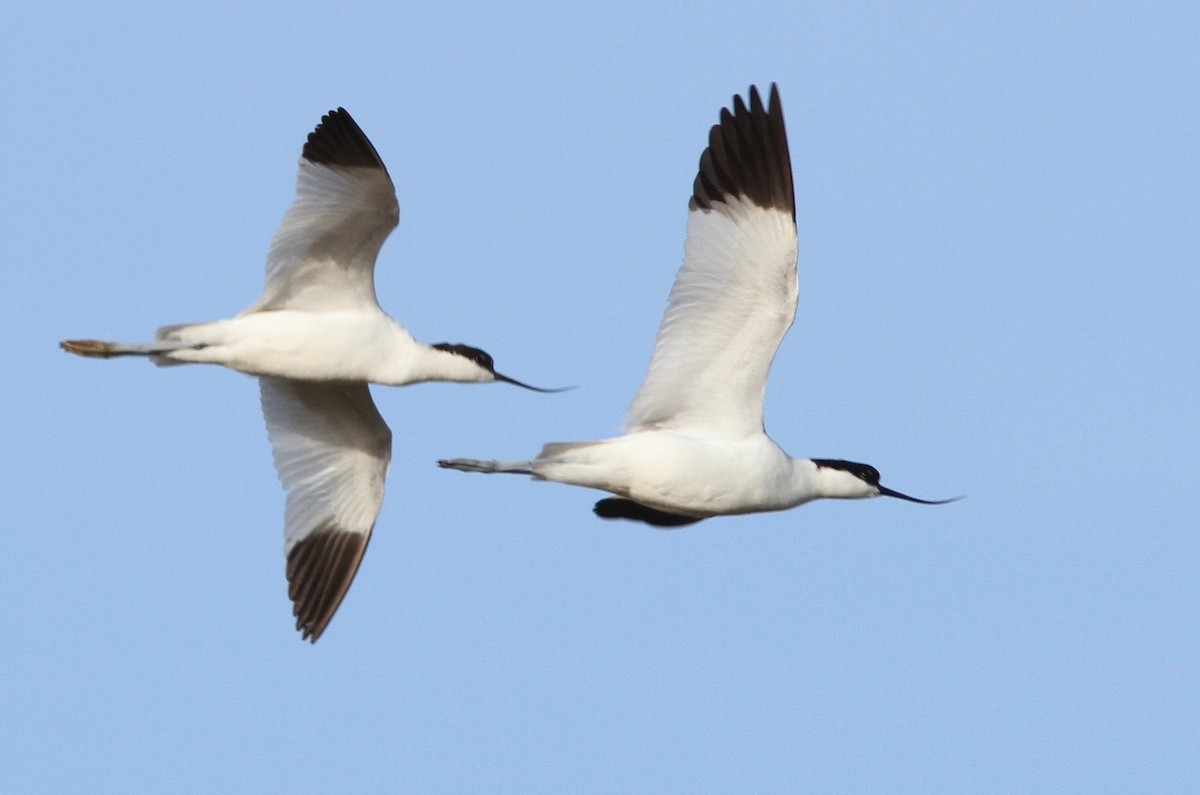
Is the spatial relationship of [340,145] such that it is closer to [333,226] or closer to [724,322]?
[333,226]

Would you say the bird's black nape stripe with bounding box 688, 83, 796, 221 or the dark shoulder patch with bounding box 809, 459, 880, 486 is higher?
the bird's black nape stripe with bounding box 688, 83, 796, 221

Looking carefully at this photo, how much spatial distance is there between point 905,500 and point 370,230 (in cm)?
400

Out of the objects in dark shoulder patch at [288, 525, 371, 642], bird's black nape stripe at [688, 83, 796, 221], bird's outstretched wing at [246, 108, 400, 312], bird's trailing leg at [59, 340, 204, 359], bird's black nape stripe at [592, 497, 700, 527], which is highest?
bird's black nape stripe at [688, 83, 796, 221]

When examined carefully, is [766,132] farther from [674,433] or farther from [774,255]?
[674,433]

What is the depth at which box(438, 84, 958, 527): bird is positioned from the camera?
13289 millimetres

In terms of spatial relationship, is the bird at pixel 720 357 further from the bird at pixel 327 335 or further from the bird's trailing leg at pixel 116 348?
the bird's trailing leg at pixel 116 348

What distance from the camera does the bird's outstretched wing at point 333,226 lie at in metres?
13.7

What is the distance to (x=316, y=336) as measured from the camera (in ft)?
45.7

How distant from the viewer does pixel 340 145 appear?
13703mm

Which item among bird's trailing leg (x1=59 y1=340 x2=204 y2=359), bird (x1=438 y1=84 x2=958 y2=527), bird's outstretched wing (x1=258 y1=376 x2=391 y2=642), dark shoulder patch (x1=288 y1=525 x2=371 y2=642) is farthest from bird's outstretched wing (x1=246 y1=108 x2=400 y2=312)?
dark shoulder patch (x1=288 y1=525 x2=371 y2=642)

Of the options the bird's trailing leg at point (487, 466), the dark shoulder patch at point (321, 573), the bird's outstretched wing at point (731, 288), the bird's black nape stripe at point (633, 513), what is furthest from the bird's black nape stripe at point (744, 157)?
the dark shoulder patch at point (321, 573)

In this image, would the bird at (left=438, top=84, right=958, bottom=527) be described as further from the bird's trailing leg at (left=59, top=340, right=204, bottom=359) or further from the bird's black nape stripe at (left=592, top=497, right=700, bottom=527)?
the bird's trailing leg at (left=59, top=340, right=204, bottom=359)

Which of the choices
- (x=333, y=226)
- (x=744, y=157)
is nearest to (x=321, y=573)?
(x=333, y=226)

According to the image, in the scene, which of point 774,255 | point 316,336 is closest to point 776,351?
point 774,255
